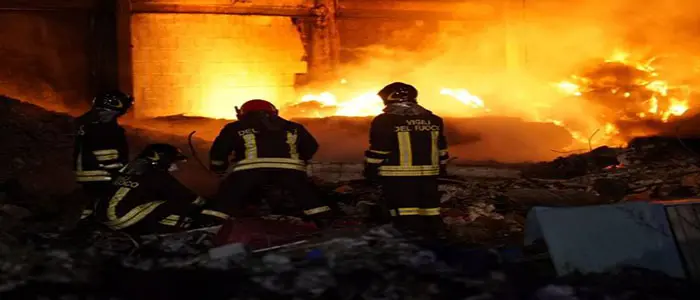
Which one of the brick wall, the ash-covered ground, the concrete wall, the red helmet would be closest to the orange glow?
the brick wall

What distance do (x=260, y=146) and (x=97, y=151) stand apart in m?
1.68

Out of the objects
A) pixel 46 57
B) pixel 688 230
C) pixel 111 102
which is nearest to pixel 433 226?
pixel 688 230

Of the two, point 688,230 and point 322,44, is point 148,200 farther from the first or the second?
point 322,44

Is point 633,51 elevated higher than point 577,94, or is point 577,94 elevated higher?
point 633,51


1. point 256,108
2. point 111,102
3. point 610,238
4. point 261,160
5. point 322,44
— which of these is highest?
point 322,44

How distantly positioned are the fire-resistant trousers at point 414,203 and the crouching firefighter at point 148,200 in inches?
72.2

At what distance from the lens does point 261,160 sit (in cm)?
591

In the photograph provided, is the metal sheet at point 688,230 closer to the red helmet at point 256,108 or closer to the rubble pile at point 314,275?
the rubble pile at point 314,275

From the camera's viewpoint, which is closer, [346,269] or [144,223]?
[346,269]

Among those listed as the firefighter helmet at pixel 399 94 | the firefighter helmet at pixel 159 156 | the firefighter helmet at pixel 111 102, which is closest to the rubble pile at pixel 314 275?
the firefighter helmet at pixel 159 156

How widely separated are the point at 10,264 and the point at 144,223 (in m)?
1.20

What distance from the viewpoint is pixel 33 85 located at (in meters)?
12.5

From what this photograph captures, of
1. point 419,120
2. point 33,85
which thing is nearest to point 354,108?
point 33,85

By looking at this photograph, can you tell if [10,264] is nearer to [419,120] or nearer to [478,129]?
[419,120]
